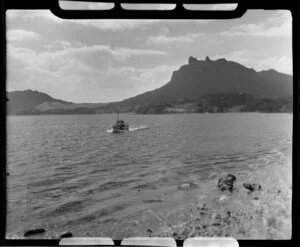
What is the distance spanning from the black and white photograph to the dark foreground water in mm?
123

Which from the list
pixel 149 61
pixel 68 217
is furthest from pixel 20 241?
pixel 149 61

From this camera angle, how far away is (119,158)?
26.9 m

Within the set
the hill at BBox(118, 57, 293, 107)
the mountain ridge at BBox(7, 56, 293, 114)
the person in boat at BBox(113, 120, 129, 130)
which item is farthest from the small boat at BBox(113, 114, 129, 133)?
the hill at BBox(118, 57, 293, 107)

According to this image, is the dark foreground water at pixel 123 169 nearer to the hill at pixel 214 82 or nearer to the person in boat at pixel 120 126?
the person in boat at pixel 120 126

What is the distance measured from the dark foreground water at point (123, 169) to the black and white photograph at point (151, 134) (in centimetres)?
12

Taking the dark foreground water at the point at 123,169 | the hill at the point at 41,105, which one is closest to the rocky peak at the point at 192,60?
the dark foreground water at the point at 123,169

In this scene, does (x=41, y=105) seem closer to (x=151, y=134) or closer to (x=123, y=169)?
(x=123, y=169)

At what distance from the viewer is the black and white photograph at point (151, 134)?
491 inches

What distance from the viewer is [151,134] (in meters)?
35.6

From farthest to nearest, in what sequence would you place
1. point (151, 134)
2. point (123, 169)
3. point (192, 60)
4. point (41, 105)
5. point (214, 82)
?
point (192, 60), point (214, 82), point (151, 134), point (41, 105), point (123, 169)

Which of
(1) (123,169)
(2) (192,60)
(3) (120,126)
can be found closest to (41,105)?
(3) (120,126)

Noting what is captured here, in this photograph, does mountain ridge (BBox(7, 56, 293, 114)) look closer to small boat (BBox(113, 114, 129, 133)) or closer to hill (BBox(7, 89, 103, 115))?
hill (BBox(7, 89, 103, 115))

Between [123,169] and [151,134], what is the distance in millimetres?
12202
